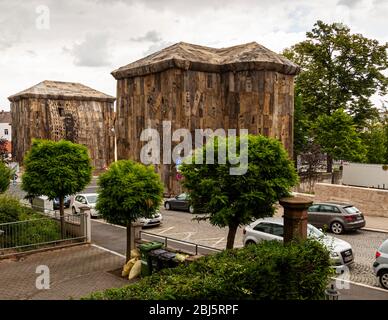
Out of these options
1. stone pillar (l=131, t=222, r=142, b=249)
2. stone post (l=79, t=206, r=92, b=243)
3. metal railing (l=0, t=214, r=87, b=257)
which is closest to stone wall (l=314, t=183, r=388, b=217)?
stone pillar (l=131, t=222, r=142, b=249)

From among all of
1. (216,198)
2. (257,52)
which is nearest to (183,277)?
(216,198)

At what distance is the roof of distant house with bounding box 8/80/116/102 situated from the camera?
5016cm

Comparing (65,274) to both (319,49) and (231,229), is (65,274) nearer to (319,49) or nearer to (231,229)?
(231,229)

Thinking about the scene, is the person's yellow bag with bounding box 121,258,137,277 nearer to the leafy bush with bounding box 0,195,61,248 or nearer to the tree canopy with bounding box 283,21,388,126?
the leafy bush with bounding box 0,195,61,248

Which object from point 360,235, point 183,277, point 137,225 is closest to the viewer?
point 183,277

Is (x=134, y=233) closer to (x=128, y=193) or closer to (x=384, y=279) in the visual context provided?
(x=128, y=193)

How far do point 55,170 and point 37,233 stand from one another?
288cm

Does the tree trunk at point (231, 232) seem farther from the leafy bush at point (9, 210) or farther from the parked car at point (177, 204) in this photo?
the parked car at point (177, 204)

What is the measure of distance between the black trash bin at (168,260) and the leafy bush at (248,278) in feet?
10.7

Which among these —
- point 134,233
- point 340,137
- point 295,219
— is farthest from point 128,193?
point 340,137

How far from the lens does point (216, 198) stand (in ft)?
43.4

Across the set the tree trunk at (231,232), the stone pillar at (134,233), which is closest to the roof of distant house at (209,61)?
the stone pillar at (134,233)

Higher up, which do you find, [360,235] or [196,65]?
[196,65]

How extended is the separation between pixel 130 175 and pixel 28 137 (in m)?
39.9
